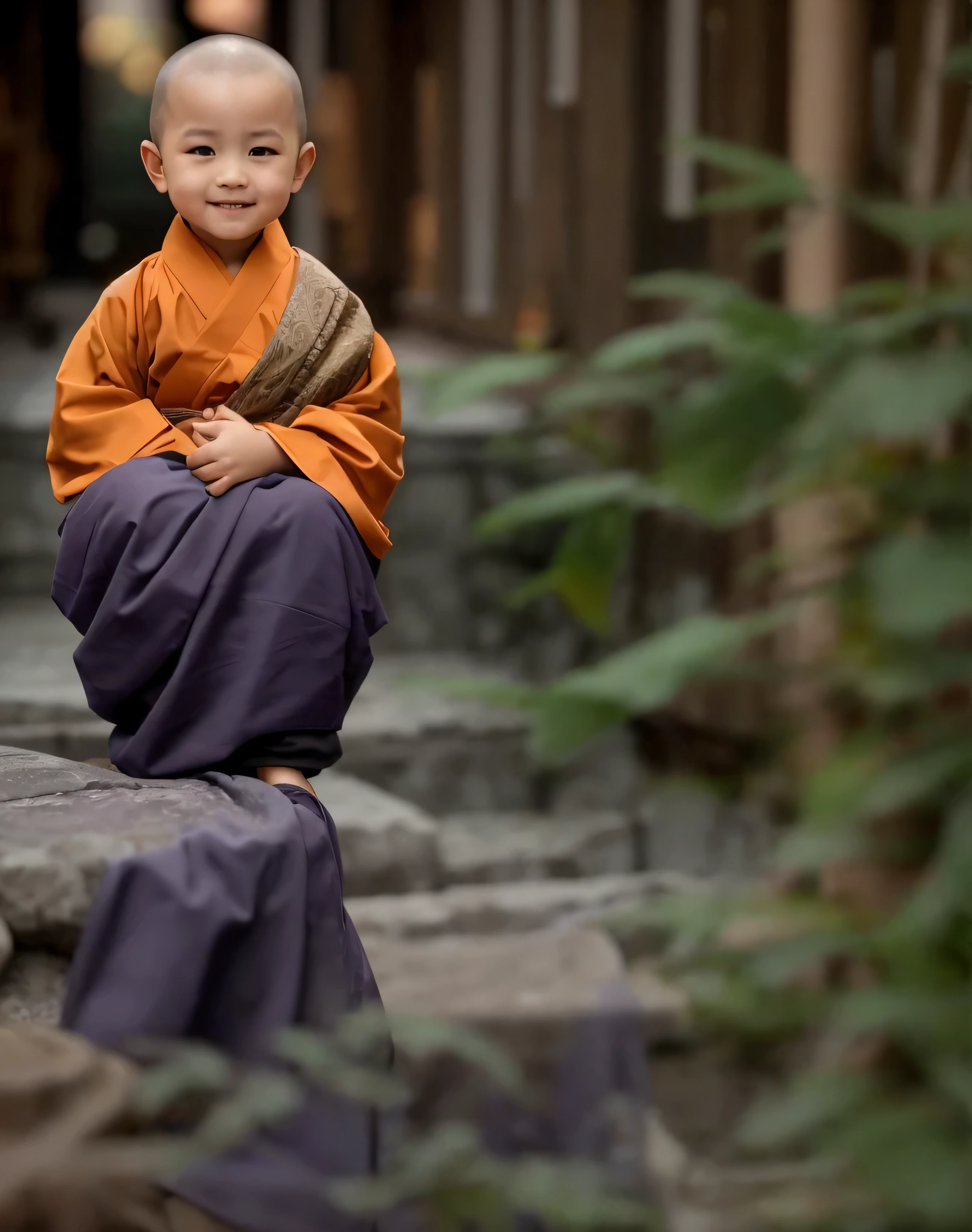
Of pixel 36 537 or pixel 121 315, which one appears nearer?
pixel 121 315

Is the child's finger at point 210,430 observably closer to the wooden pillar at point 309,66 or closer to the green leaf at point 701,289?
the green leaf at point 701,289

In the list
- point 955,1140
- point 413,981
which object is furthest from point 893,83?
point 955,1140

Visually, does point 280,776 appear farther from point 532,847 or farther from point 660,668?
point 532,847

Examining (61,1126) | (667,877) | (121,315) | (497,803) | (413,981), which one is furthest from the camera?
(497,803)

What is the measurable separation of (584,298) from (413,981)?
160cm

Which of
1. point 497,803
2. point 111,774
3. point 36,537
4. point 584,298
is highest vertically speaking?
point 584,298

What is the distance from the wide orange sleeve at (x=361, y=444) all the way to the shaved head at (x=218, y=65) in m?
0.21

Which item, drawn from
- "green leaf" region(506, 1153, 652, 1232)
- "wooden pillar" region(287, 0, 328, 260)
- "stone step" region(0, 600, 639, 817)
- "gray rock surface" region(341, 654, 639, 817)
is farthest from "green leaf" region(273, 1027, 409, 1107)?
"wooden pillar" region(287, 0, 328, 260)

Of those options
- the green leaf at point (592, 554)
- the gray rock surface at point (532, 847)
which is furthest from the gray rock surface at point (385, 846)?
the green leaf at point (592, 554)

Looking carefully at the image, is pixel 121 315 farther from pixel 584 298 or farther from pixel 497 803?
pixel 584 298

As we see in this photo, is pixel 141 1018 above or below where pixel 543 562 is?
above

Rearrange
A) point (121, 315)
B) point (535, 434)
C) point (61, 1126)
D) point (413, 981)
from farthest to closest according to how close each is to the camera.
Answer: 1. point (535, 434)
2. point (413, 981)
3. point (121, 315)
4. point (61, 1126)

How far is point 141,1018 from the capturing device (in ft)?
2.97

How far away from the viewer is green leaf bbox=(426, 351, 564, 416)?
4.41 ft
